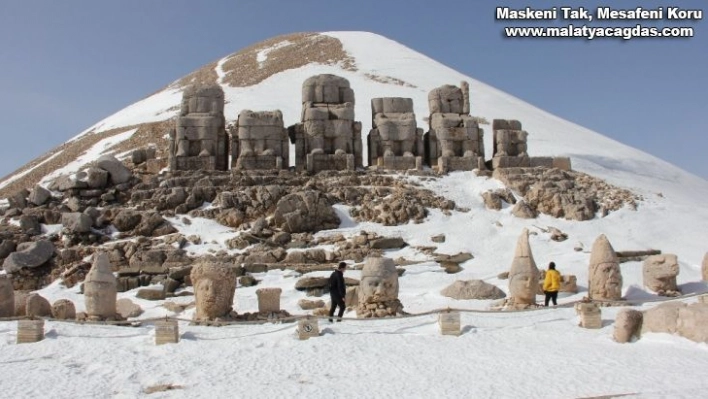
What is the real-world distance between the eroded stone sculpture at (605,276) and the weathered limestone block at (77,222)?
517 inches

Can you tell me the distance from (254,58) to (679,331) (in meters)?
58.1

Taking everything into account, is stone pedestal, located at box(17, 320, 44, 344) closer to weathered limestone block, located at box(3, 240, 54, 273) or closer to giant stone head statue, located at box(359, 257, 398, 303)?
giant stone head statue, located at box(359, 257, 398, 303)

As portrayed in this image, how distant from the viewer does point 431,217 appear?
20.6m

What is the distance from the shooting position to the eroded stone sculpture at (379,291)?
41.3ft

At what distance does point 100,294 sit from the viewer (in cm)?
1262

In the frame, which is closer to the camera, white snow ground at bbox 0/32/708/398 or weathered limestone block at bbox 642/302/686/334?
white snow ground at bbox 0/32/708/398

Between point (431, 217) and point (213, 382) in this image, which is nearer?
point (213, 382)

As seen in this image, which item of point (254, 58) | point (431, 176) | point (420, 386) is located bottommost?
point (420, 386)

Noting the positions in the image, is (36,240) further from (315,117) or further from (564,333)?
(564,333)

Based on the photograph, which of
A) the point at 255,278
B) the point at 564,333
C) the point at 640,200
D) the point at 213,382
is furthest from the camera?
the point at 640,200

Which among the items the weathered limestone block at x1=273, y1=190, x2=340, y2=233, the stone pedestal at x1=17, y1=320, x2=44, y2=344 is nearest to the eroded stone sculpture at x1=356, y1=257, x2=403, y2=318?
the stone pedestal at x1=17, y1=320, x2=44, y2=344

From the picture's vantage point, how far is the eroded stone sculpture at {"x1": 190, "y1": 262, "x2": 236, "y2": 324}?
482 inches

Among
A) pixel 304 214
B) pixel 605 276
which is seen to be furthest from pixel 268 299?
pixel 605 276

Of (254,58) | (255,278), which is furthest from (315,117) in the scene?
(254,58)
